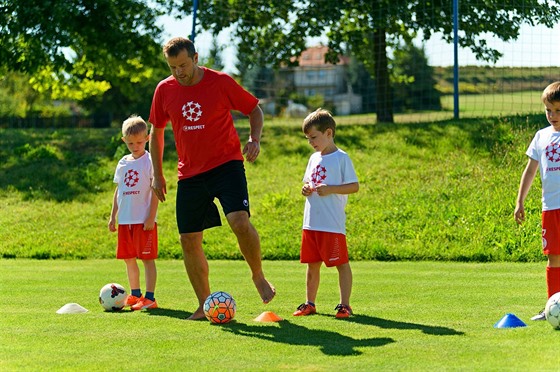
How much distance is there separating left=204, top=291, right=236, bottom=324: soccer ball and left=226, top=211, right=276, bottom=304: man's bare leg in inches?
12.6

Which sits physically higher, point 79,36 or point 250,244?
point 79,36

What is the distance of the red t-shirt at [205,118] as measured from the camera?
7539 mm

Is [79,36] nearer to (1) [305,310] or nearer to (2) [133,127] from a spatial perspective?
(2) [133,127]

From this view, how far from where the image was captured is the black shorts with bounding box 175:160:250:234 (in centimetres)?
746

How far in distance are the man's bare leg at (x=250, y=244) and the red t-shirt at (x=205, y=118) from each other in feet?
1.65

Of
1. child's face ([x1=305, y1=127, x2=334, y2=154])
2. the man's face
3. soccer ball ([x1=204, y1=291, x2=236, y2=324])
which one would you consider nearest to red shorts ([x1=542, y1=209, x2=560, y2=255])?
child's face ([x1=305, y1=127, x2=334, y2=154])

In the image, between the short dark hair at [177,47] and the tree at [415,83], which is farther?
the tree at [415,83]

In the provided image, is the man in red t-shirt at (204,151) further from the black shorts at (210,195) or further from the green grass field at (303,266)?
the green grass field at (303,266)

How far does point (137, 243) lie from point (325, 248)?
6.66 ft

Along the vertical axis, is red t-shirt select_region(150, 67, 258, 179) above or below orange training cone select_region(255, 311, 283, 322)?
above

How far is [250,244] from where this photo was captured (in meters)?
7.45

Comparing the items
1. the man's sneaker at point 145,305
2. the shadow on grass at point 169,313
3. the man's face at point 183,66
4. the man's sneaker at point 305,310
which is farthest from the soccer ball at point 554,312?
the man's sneaker at point 145,305

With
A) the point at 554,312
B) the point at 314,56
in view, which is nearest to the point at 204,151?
the point at 554,312

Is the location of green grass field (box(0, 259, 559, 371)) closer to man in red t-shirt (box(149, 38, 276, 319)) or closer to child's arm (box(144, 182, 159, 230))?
man in red t-shirt (box(149, 38, 276, 319))
